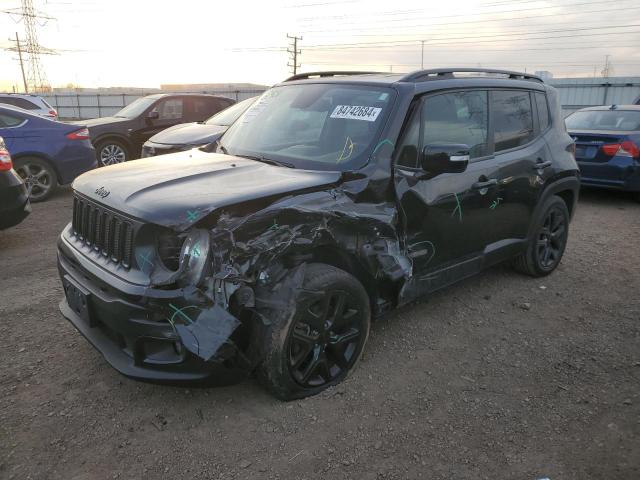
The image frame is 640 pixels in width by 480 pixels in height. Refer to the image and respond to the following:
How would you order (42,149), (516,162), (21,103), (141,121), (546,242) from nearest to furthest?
(516,162) → (546,242) → (42,149) → (141,121) → (21,103)

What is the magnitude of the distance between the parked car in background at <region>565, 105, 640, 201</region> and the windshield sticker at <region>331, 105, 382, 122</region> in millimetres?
6485

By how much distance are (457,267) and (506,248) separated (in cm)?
76

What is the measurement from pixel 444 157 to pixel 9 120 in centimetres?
725

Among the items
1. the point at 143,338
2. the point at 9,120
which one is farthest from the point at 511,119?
the point at 9,120

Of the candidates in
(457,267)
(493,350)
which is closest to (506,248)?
(457,267)

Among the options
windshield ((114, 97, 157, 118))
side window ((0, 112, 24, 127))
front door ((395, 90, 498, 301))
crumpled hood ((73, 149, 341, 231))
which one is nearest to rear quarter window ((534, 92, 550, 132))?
front door ((395, 90, 498, 301))

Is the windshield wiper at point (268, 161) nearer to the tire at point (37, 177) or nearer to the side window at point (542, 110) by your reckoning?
the side window at point (542, 110)

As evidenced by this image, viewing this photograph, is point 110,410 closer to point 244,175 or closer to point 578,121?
point 244,175

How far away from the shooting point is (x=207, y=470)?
2.45 m

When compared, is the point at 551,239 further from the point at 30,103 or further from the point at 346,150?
the point at 30,103

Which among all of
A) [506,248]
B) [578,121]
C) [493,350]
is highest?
[578,121]

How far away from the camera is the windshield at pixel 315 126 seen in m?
3.25

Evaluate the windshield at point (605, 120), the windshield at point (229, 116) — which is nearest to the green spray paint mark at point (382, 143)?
the windshield at point (229, 116)

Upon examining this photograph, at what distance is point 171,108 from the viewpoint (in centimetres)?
1089
